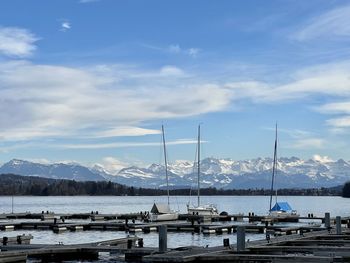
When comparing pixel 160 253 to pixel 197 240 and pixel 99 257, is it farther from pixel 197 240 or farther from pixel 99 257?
pixel 197 240

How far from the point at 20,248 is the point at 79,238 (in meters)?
21.2

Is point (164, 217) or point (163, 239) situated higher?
point (163, 239)

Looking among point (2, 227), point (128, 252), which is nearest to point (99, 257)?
point (128, 252)

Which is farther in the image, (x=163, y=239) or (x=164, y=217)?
(x=164, y=217)

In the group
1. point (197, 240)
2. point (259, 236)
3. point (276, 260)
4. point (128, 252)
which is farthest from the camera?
point (259, 236)

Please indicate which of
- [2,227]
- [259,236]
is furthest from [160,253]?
[2,227]

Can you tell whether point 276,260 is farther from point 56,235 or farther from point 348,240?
point 56,235

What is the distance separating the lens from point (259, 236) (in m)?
58.4

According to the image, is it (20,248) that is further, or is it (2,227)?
(2,227)

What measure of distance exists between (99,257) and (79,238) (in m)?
21.0

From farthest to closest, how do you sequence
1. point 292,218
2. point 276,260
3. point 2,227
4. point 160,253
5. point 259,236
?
point 292,218, point 2,227, point 259,236, point 160,253, point 276,260

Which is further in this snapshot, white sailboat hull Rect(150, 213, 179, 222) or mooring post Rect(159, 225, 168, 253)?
white sailboat hull Rect(150, 213, 179, 222)

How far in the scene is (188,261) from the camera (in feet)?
96.9

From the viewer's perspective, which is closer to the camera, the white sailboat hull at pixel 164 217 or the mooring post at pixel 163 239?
the mooring post at pixel 163 239
